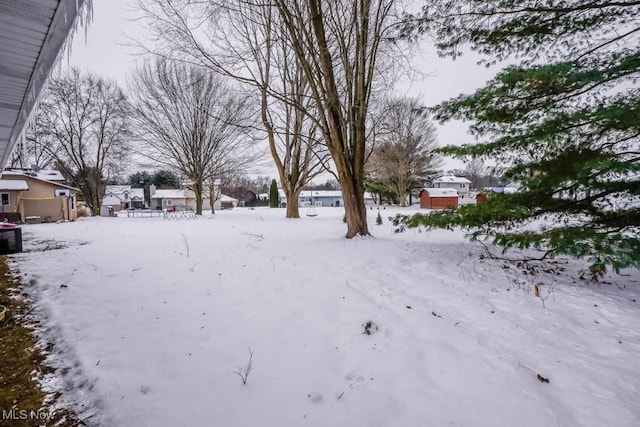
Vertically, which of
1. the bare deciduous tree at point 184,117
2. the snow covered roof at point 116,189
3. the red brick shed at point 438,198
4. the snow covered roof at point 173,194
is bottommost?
the red brick shed at point 438,198

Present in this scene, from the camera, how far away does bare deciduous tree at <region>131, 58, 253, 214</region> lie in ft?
55.7

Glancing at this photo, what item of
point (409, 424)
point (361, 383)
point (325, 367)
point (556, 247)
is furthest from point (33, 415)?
point (556, 247)

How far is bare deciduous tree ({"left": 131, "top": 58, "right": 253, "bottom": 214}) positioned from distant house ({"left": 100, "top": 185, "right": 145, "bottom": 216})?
1371 inches

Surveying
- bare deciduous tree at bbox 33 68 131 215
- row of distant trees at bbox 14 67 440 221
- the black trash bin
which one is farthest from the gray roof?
bare deciduous tree at bbox 33 68 131 215

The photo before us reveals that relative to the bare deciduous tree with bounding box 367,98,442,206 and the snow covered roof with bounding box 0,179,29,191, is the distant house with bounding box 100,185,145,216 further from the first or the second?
the bare deciduous tree with bounding box 367,98,442,206

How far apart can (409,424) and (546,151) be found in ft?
15.2

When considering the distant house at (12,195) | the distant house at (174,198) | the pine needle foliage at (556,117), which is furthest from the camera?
the distant house at (174,198)

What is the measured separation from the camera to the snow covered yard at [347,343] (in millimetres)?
1991

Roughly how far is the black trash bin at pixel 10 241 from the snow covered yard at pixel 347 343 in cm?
326

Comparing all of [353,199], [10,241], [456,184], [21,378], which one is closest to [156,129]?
[10,241]

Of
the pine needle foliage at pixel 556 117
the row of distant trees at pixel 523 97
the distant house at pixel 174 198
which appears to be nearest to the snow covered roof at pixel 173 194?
the distant house at pixel 174 198

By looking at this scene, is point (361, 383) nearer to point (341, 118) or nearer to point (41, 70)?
point (41, 70)

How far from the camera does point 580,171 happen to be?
343 cm

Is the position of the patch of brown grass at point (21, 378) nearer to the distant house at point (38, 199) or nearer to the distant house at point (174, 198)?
the distant house at point (38, 199)
